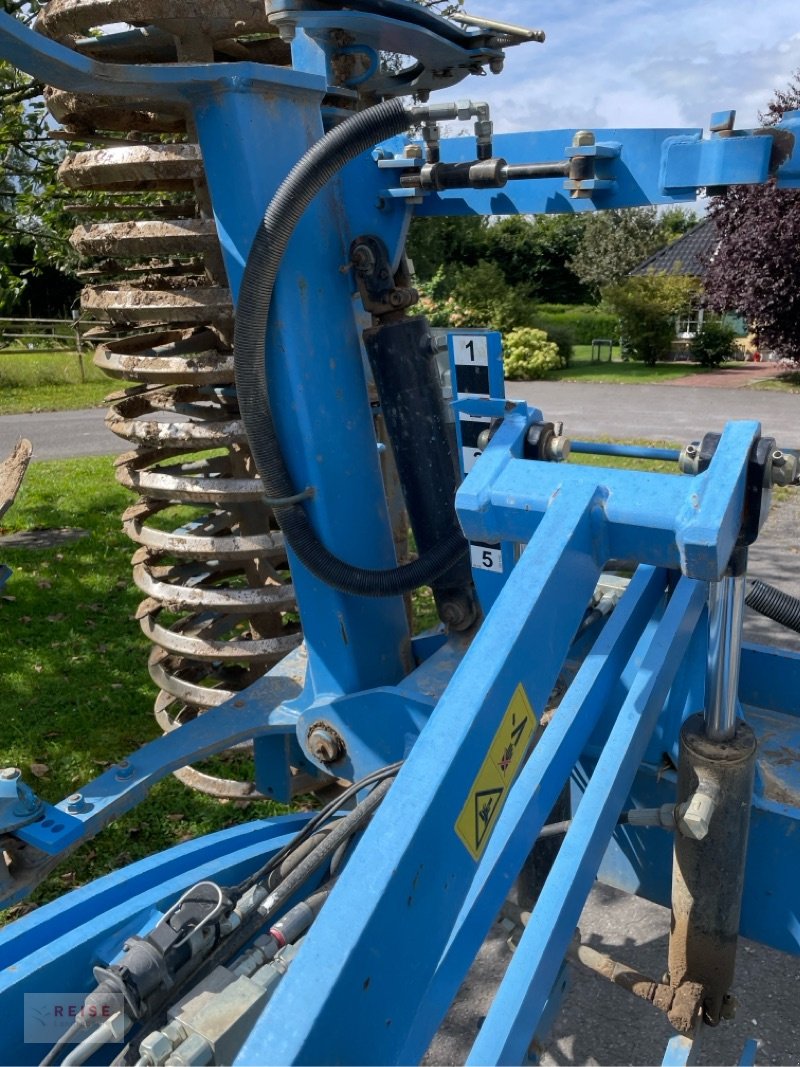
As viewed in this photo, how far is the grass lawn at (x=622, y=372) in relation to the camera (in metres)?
20.4

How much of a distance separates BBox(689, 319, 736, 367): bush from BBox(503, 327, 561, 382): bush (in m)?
4.33

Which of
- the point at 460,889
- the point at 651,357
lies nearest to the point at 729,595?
the point at 460,889

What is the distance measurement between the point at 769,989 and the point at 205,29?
3.55 metres

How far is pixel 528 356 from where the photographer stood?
20844mm

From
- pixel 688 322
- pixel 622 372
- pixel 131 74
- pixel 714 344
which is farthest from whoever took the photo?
pixel 688 322

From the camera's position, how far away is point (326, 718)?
2.38 m

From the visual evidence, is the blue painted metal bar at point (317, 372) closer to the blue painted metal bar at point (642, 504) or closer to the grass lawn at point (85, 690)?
the blue painted metal bar at point (642, 504)

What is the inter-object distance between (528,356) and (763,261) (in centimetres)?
563

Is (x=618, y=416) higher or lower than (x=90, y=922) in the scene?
lower

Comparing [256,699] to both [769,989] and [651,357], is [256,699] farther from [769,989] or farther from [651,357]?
[651,357]

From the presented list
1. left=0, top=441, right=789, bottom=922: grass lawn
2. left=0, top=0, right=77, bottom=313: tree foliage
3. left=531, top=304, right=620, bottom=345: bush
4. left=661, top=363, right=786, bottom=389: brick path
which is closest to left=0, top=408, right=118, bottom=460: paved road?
left=0, top=441, right=789, bottom=922: grass lawn

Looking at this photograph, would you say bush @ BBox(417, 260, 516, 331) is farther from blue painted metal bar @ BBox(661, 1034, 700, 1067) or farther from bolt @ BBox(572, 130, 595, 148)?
blue painted metal bar @ BBox(661, 1034, 700, 1067)

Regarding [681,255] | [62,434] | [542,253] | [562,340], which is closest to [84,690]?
[62,434]

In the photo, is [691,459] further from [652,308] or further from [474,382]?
[652,308]
